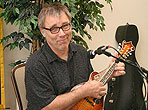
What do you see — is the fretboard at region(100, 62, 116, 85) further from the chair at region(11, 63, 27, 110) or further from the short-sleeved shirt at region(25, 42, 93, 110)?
the chair at region(11, 63, 27, 110)

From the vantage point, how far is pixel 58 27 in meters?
1.52

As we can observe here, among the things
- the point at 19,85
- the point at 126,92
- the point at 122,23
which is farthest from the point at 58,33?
the point at 122,23

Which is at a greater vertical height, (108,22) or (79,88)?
(108,22)

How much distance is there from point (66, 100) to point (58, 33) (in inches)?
16.0

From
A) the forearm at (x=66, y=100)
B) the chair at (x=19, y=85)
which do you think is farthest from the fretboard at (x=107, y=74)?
the chair at (x=19, y=85)

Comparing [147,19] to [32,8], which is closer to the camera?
[32,8]

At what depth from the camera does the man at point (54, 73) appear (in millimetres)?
1497

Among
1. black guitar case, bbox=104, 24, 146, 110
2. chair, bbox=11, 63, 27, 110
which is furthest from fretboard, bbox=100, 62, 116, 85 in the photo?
black guitar case, bbox=104, 24, 146, 110

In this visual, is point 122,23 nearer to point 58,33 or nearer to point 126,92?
point 126,92

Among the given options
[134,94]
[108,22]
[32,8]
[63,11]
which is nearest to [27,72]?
→ [63,11]

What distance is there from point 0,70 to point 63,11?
1.05 meters

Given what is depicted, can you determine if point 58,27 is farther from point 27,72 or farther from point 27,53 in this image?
point 27,53

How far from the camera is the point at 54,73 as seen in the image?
1.58 meters

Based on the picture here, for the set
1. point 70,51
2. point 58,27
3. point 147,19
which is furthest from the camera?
point 147,19
